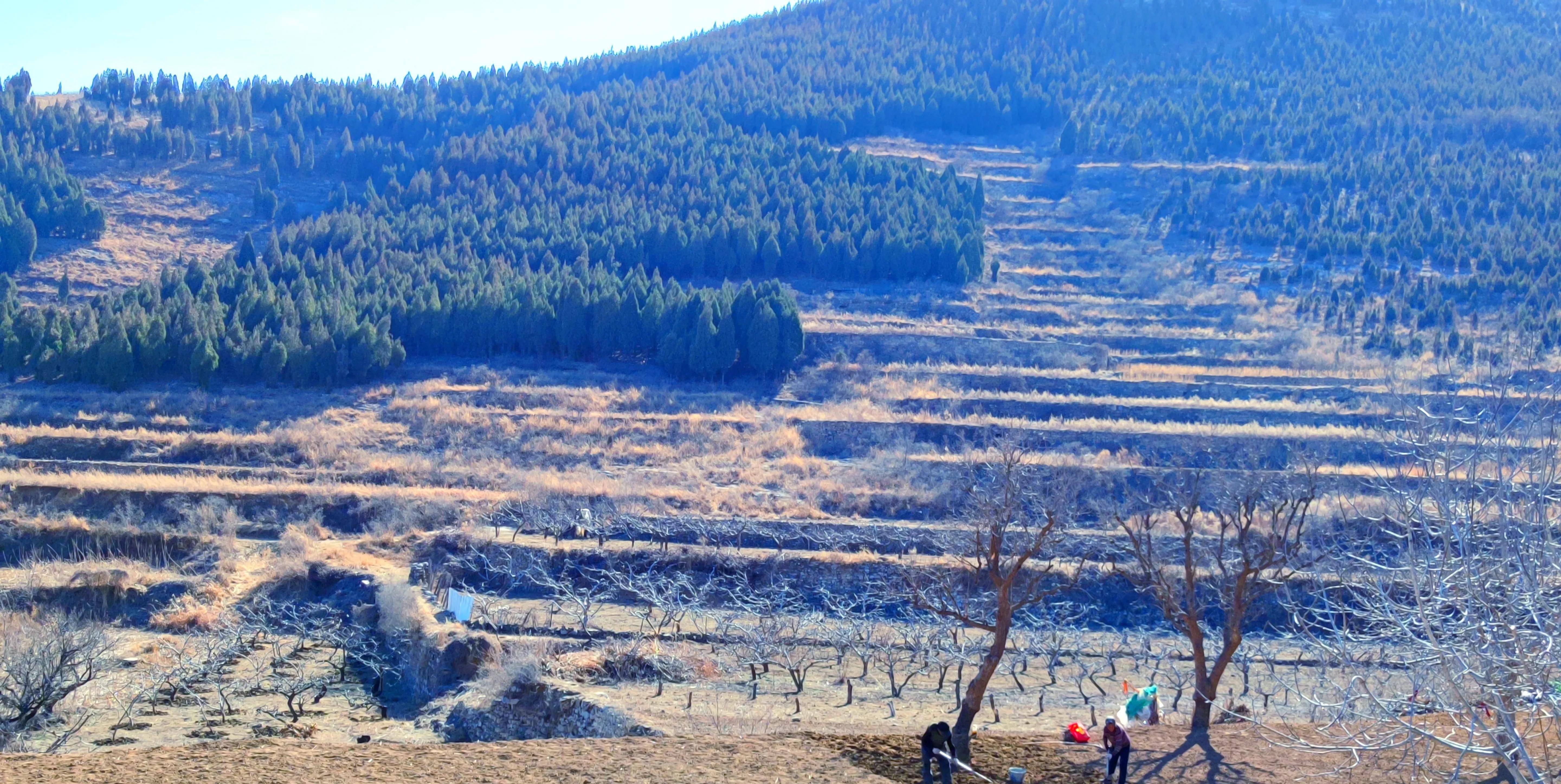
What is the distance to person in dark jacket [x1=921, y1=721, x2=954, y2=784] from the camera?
12922 millimetres

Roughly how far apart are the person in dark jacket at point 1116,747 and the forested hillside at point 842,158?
4001 cm

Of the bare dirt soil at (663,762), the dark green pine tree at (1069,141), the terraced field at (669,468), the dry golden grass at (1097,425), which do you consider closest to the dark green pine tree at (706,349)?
the terraced field at (669,468)

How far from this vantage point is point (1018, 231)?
244 feet

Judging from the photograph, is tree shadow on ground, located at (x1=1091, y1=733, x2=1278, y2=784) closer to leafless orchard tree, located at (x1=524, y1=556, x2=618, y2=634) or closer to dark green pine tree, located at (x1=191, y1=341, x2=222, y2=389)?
leafless orchard tree, located at (x1=524, y1=556, x2=618, y2=634)

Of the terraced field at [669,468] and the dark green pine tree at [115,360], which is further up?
the dark green pine tree at [115,360]

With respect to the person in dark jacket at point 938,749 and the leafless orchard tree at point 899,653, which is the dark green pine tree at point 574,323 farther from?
the person in dark jacket at point 938,749

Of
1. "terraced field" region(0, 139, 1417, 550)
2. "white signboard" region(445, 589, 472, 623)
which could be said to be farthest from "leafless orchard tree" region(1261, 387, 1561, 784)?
"terraced field" region(0, 139, 1417, 550)

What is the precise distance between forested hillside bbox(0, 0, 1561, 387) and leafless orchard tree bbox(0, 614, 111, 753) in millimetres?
29679

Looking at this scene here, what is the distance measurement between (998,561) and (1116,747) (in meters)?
2.79

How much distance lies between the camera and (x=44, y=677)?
18.8 meters

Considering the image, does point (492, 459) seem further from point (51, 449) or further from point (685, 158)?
point (685, 158)

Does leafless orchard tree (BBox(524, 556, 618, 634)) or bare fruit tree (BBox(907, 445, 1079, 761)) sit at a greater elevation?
bare fruit tree (BBox(907, 445, 1079, 761))

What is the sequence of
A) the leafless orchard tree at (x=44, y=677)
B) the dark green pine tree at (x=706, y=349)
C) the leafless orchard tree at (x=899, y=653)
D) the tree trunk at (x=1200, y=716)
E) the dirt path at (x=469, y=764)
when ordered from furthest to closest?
the dark green pine tree at (x=706, y=349), the leafless orchard tree at (x=899, y=653), the leafless orchard tree at (x=44, y=677), the tree trunk at (x=1200, y=716), the dirt path at (x=469, y=764)

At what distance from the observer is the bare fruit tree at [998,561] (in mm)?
14805
